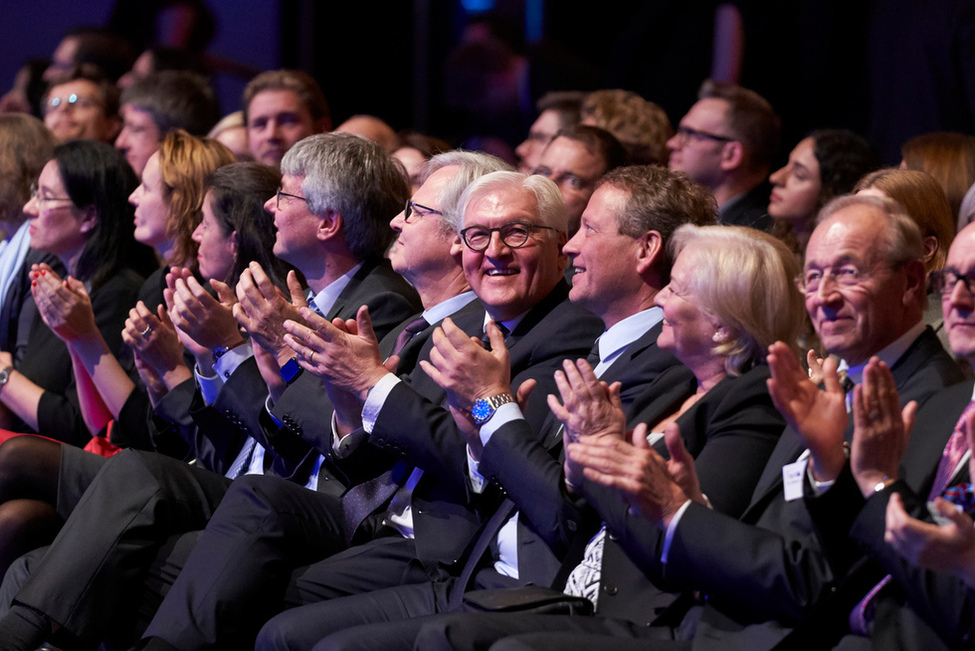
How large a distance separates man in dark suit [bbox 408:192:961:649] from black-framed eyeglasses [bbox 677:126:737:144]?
8.38ft

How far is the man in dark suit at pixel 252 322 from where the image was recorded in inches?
119

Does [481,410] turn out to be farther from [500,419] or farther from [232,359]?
[232,359]

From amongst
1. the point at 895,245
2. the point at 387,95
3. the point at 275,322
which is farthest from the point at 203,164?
the point at 387,95

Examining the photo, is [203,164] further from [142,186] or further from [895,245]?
[895,245]

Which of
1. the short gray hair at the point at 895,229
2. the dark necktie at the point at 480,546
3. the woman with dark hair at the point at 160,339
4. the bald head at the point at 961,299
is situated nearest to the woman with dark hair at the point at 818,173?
the woman with dark hair at the point at 160,339

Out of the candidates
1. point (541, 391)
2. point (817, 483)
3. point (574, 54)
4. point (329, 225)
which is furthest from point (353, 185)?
point (574, 54)

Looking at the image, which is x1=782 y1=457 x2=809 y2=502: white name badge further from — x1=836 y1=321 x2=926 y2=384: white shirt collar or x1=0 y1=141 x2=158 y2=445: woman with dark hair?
x1=0 y1=141 x2=158 y2=445: woman with dark hair

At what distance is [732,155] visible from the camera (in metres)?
4.96

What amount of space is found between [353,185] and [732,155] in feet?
6.26

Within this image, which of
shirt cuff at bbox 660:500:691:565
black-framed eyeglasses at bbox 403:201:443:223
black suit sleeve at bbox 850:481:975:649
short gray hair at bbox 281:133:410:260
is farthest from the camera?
short gray hair at bbox 281:133:410:260

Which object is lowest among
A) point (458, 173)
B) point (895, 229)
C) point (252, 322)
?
point (252, 322)

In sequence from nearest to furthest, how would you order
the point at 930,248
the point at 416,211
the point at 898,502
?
the point at 898,502 < the point at 930,248 < the point at 416,211

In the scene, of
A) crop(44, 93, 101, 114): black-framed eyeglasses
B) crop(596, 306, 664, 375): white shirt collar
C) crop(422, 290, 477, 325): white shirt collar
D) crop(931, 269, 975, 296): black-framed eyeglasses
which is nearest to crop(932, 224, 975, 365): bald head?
crop(931, 269, 975, 296): black-framed eyeglasses

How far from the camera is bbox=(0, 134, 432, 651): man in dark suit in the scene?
3033mm
